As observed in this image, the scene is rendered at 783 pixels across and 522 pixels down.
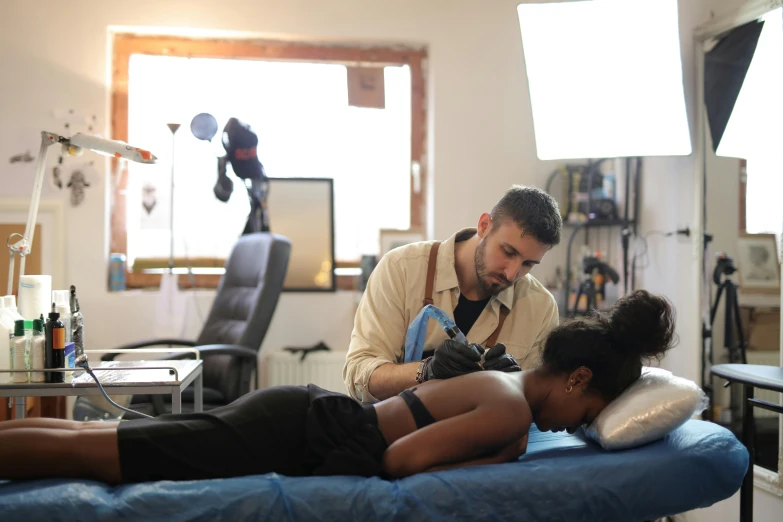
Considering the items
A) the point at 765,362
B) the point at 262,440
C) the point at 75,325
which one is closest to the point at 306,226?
the point at 75,325

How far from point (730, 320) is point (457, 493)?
6.82 feet

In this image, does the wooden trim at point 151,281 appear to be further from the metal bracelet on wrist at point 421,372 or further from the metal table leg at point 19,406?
the metal bracelet on wrist at point 421,372

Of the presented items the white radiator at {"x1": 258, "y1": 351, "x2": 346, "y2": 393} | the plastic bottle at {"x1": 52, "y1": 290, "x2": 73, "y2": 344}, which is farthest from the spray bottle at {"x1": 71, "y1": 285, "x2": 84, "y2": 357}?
the white radiator at {"x1": 258, "y1": 351, "x2": 346, "y2": 393}

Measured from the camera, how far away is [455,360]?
4.83 feet

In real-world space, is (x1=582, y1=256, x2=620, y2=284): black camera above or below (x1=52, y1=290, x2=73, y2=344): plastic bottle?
above

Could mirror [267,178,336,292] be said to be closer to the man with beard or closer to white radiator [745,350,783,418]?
the man with beard

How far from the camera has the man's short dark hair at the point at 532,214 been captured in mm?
1733

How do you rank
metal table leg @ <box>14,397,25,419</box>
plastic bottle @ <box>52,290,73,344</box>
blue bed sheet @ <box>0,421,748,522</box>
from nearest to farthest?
blue bed sheet @ <box>0,421,748,522</box>, plastic bottle @ <box>52,290,73,344</box>, metal table leg @ <box>14,397,25,419</box>

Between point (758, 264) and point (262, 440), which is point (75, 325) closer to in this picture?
point (262, 440)

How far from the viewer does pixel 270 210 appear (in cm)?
359

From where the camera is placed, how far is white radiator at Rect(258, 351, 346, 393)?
3.38 m

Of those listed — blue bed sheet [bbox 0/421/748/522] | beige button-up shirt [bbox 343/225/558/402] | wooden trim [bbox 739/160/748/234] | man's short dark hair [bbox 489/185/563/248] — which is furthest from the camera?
wooden trim [bbox 739/160/748/234]

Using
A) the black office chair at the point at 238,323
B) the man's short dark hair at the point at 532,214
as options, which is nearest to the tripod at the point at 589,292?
the black office chair at the point at 238,323

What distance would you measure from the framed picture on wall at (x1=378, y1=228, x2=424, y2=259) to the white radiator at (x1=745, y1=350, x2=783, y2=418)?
1.67 meters
